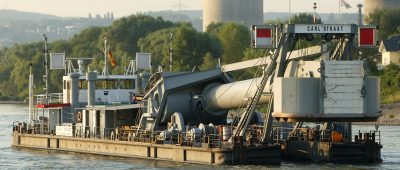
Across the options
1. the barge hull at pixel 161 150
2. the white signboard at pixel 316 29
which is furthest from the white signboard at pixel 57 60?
the white signboard at pixel 316 29

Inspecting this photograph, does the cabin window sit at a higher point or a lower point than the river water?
higher

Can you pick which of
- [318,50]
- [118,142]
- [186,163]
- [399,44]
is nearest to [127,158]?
[118,142]

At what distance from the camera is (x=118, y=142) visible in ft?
187

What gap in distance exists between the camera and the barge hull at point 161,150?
4909 cm

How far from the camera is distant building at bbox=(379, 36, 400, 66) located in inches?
5281

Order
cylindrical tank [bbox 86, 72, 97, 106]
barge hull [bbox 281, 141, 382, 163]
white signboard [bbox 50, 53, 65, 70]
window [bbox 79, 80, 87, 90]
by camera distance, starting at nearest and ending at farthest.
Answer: barge hull [bbox 281, 141, 382, 163] → cylindrical tank [bbox 86, 72, 97, 106] → window [bbox 79, 80, 87, 90] → white signboard [bbox 50, 53, 65, 70]

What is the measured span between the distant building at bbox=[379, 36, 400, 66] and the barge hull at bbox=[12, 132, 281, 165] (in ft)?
243

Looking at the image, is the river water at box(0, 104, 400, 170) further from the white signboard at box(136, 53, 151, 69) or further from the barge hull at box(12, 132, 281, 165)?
the white signboard at box(136, 53, 151, 69)

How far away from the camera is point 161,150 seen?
53.3m

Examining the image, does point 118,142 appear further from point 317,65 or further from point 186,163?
point 317,65

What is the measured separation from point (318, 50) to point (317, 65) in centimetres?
138

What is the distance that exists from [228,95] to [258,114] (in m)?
3.50

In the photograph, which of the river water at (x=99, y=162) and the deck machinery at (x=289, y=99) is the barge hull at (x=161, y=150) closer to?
the river water at (x=99, y=162)

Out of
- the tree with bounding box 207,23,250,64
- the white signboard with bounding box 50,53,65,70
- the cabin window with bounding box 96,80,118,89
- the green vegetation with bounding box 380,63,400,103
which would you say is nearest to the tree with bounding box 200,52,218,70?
the tree with bounding box 207,23,250,64
